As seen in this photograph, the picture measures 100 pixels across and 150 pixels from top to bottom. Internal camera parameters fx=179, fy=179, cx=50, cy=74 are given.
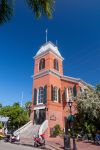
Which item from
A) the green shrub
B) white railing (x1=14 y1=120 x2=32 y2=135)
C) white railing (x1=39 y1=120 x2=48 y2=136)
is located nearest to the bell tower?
white railing (x1=39 y1=120 x2=48 y2=136)

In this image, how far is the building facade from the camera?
26.7m

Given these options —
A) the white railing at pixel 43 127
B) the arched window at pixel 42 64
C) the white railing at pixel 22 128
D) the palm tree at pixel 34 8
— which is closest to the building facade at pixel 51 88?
the arched window at pixel 42 64

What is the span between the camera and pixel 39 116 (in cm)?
2702

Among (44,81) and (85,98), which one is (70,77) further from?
(85,98)

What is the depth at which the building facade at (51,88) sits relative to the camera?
26.7m

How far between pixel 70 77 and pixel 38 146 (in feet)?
49.1

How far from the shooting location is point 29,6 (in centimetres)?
618

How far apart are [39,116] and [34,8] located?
22.5 metres

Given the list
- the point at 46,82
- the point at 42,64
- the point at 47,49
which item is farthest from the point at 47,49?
the point at 46,82

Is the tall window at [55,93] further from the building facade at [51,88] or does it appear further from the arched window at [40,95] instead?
the arched window at [40,95]

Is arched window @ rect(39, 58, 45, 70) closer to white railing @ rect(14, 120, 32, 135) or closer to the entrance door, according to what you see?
the entrance door

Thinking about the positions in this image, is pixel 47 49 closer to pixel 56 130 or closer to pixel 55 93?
pixel 55 93

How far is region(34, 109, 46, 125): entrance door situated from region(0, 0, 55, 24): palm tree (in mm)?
21511

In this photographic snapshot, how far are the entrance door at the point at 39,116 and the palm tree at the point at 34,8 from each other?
21511 millimetres
